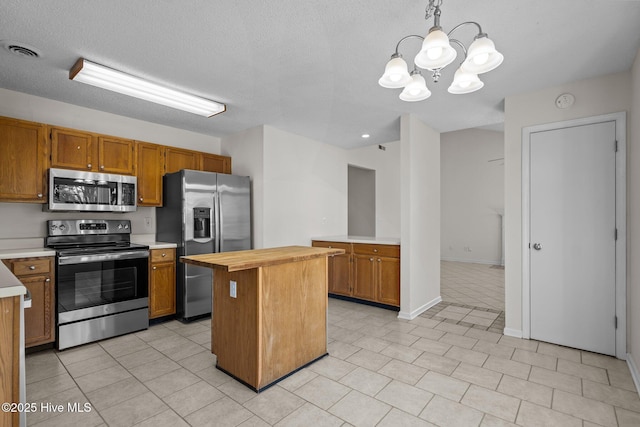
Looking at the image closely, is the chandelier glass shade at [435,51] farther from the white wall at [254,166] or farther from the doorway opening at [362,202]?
the doorway opening at [362,202]

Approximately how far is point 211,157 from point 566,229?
14.0 feet

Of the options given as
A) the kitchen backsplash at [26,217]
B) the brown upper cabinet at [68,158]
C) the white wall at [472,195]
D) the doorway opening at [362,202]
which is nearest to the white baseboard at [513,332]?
the brown upper cabinet at [68,158]

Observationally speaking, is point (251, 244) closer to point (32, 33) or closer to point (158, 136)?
point (158, 136)

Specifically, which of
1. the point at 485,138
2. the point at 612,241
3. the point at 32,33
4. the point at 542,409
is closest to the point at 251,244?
the point at 32,33

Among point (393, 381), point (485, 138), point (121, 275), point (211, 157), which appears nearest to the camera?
point (393, 381)

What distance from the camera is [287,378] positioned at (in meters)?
2.38

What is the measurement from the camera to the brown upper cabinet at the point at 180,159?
3988 millimetres

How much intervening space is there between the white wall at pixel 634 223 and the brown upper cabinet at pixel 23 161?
5.16 m

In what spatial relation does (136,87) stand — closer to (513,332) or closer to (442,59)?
(442,59)

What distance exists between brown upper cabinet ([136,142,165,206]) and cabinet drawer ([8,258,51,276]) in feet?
3.69

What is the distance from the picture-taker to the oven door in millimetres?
2914

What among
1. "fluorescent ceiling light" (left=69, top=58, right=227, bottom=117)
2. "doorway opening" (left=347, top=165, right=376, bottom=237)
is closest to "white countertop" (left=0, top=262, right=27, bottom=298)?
"fluorescent ceiling light" (left=69, top=58, right=227, bottom=117)

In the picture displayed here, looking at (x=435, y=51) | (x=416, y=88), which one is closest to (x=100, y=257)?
(x=416, y=88)

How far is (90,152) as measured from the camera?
11.1ft
